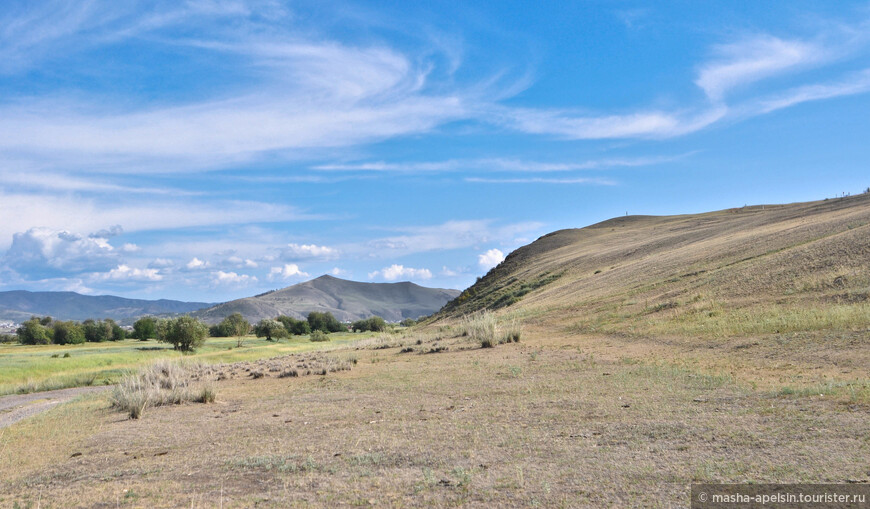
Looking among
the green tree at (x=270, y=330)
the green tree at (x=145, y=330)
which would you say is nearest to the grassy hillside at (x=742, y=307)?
the green tree at (x=270, y=330)

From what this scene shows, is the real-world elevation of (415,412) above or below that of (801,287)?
below

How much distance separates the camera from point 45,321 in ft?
322

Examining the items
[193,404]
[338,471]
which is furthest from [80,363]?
[338,471]

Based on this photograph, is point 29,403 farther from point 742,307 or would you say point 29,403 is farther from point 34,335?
point 34,335

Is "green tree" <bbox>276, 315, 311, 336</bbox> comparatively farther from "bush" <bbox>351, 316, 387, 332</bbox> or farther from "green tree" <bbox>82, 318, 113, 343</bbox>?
"green tree" <bbox>82, 318, 113, 343</bbox>

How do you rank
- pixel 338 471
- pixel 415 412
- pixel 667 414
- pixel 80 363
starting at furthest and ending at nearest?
pixel 80 363
pixel 415 412
pixel 667 414
pixel 338 471

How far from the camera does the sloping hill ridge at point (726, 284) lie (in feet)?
67.3

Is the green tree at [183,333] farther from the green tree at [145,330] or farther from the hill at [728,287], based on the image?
the hill at [728,287]

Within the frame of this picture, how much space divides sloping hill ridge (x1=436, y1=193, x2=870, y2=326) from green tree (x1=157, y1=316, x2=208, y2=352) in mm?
28344

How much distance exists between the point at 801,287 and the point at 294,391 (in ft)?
67.7

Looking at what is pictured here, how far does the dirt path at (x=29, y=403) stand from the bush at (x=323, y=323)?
70891mm

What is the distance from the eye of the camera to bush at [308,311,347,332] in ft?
327

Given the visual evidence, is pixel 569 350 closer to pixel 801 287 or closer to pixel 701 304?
pixel 701 304

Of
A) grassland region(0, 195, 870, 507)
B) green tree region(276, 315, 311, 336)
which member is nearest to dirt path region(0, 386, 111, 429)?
grassland region(0, 195, 870, 507)
